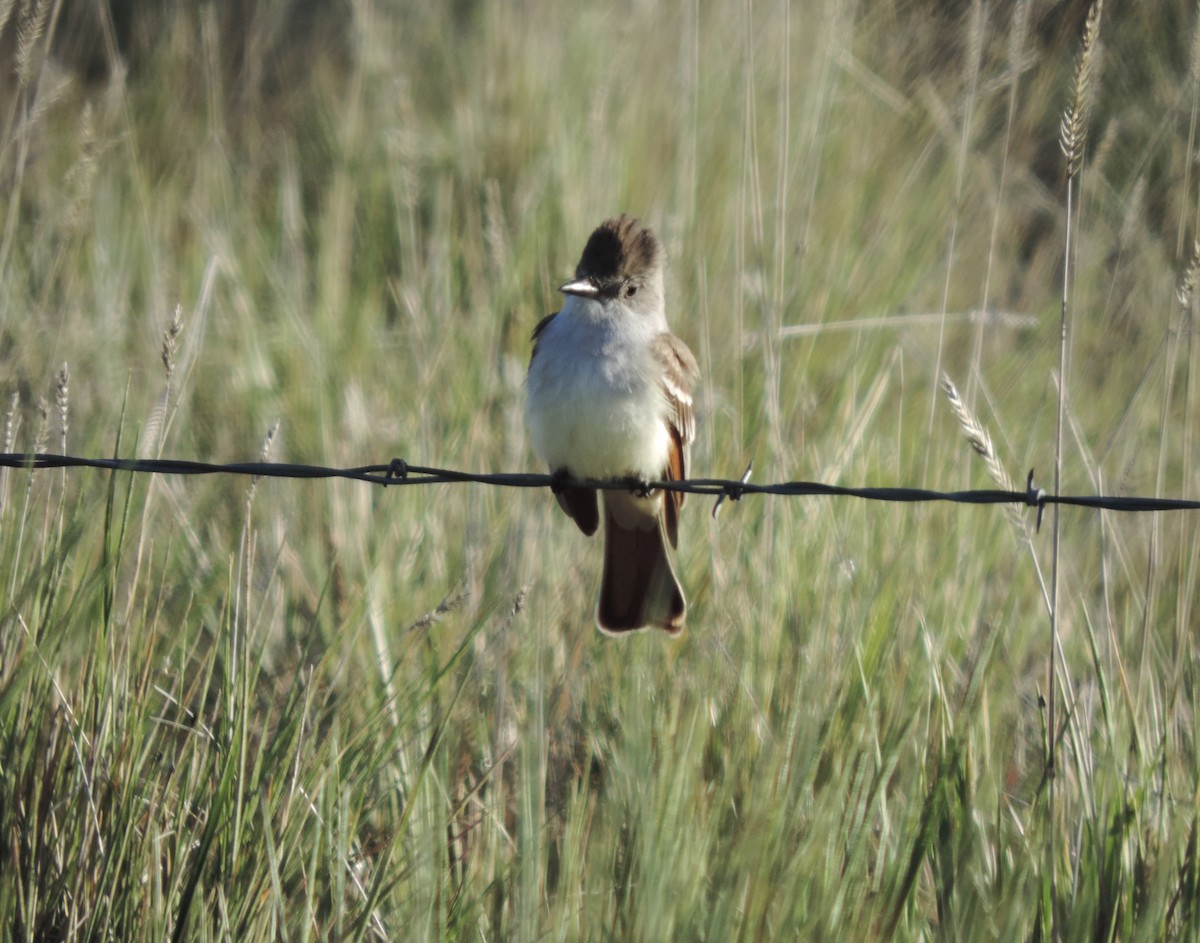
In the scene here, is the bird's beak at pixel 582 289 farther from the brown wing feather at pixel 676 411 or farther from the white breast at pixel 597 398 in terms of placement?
the brown wing feather at pixel 676 411

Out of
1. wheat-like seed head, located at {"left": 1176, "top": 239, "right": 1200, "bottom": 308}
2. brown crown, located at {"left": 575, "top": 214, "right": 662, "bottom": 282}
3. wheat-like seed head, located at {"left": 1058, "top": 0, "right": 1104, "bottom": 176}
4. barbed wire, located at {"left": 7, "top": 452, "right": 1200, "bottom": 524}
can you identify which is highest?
wheat-like seed head, located at {"left": 1058, "top": 0, "right": 1104, "bottom": 176}

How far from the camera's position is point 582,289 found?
14.1 feet

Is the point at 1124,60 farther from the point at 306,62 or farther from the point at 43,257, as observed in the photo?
the point at 43,257

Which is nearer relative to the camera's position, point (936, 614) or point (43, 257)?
point (936, 614)

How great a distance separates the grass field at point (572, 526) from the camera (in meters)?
2.76

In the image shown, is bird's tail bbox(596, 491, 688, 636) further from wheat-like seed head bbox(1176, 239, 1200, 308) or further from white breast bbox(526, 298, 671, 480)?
wheat-like seed head bbox(1176, 239, 1200, 308)

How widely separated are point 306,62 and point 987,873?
833 cm

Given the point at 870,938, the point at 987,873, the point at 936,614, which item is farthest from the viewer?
the point at 936,614

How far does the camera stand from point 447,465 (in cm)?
492

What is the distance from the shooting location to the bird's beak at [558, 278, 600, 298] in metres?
4.26

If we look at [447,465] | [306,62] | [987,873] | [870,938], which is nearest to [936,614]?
[987,873]

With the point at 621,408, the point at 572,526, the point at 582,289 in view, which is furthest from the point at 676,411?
the point at 572,526

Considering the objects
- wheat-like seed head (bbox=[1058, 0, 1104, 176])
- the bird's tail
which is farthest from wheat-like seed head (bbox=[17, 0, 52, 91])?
wheat-like seed head (bbox=[1058, 0, 1104, 176])

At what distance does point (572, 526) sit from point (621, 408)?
807 mm
